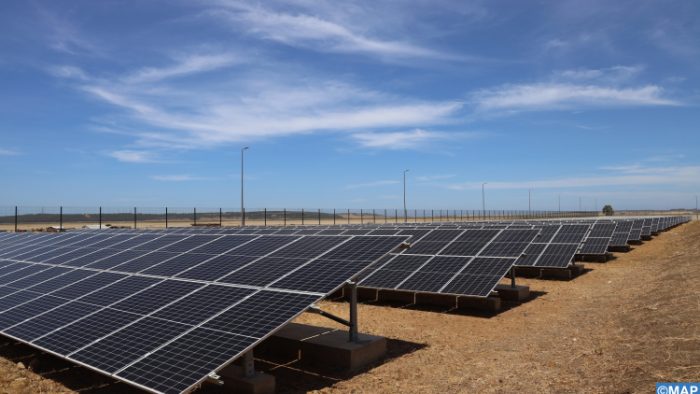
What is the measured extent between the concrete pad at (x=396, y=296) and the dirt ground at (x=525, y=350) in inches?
33.4

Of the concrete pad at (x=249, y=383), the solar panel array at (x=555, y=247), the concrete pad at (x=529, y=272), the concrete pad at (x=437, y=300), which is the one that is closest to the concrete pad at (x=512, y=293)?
the concrete pad at (x=437, y=300)

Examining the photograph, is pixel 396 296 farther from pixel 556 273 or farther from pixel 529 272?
pixel 556 273

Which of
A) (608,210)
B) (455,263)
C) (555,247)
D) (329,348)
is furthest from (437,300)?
(608,210)

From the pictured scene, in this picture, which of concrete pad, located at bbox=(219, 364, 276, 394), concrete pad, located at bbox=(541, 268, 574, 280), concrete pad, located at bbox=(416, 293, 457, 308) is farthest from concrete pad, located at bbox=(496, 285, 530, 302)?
concrete pad, located at bbox=(219, 364, 276, 394)

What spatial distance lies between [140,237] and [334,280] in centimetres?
954

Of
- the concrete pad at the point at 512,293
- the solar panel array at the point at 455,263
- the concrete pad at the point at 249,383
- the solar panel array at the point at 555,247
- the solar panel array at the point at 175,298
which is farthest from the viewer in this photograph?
the solar panel array at the point at 555,247

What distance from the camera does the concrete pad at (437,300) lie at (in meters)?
14.2

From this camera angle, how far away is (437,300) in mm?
14500

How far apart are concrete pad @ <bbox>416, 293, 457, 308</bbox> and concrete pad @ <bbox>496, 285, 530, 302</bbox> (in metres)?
1.73

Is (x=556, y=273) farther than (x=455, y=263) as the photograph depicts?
Yes

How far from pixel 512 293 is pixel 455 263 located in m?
2.01

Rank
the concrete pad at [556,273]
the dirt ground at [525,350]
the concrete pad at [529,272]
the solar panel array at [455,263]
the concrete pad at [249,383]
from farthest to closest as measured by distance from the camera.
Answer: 1. the concrete pad at [529,272]
2. the concrete pad at [556,273]
3. the solar panel array at [455,263]
4. the dirt ground at [525,350]
5. the concrete pad at [249,383]

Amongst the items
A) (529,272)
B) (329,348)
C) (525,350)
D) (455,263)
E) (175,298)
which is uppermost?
(175,298)

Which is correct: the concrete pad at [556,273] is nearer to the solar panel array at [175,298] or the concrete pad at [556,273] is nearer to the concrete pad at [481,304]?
the concrete pad at [481,304]
